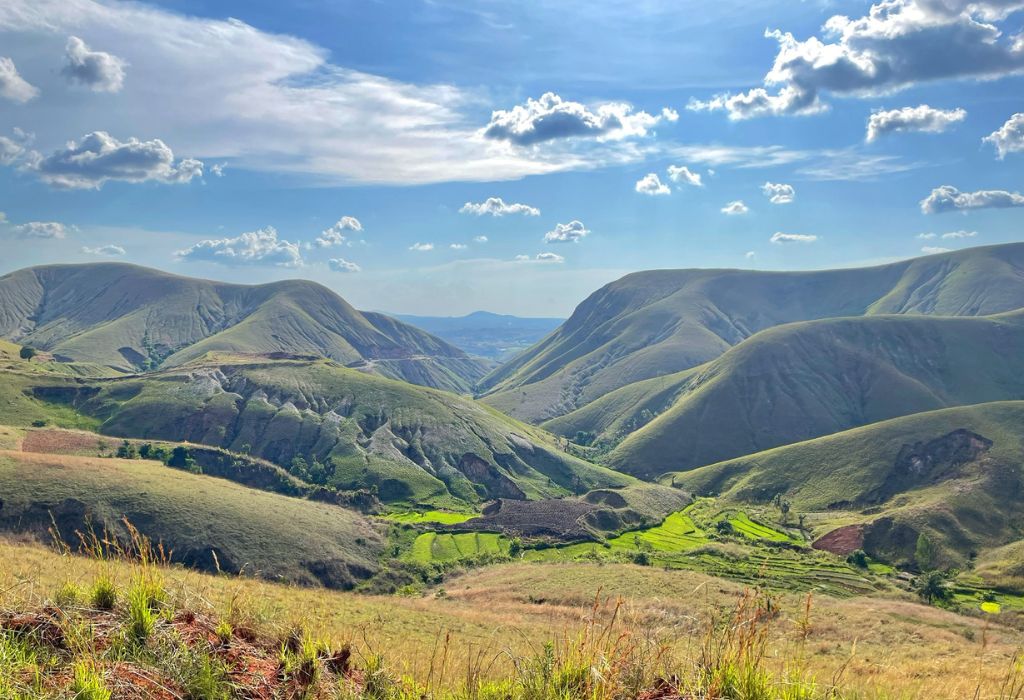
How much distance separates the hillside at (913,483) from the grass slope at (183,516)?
83868 mm

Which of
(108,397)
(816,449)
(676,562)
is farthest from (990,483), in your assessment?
(108,397)

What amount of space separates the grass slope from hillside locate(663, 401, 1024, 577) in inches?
3302

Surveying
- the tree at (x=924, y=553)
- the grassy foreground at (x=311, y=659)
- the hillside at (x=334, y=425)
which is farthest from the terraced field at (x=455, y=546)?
the grassy foreground at (x=311, y=659)

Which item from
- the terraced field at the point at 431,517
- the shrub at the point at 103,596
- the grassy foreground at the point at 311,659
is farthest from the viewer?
the terraced field at the point at 431,517

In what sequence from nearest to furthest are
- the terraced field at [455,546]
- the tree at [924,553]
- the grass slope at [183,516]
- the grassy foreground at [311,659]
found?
1. the grassy foreground at [311,659]
2. the grass slope at [183,516]
3. the terraced field at [455,546]
4. the tree at [924,553]

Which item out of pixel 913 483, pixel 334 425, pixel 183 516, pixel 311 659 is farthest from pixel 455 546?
pixel 913 483

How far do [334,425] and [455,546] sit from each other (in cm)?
6700

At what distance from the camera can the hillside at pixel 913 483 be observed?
308ft

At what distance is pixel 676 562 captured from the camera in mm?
83375

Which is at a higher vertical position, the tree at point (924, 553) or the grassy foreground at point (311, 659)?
the grassy foreground at point (311, 659)

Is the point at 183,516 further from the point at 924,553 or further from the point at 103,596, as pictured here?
the point at 924,553

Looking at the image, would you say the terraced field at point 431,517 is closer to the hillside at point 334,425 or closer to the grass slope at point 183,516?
the hillside at point 334,425

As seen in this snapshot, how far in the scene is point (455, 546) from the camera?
9344 cm

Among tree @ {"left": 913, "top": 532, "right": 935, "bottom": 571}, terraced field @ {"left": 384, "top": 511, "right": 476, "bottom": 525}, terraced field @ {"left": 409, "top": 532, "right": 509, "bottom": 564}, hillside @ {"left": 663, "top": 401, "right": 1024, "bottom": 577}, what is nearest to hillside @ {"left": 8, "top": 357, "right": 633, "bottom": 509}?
terraced field @ {"left": 384, "top": 511, "right": 476, "bottom": 525}
